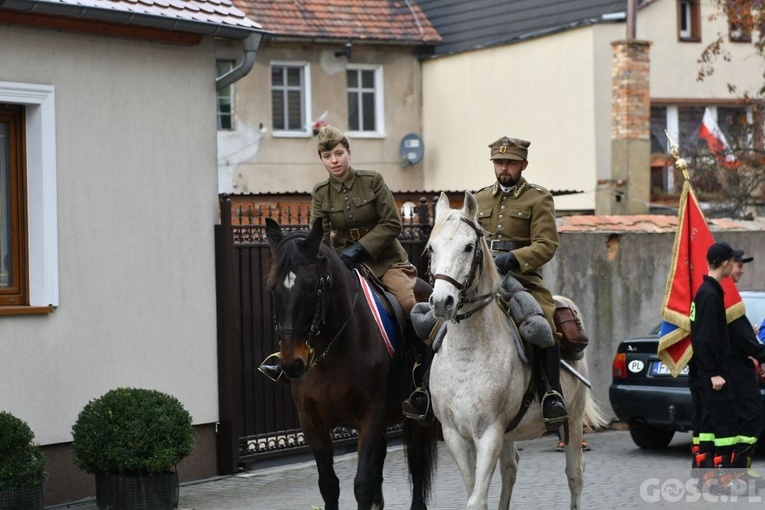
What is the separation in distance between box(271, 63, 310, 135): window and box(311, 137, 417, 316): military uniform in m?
27.2

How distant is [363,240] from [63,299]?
3075 millimetres

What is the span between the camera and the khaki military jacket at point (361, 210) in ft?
32.1

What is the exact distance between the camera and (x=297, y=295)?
27.6 feet

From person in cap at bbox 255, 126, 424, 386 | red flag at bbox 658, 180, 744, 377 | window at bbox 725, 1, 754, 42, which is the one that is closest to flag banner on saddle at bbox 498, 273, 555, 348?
person in cap at bbox 255, 126, 424, 386

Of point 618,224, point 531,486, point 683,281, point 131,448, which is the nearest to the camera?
point 131,448

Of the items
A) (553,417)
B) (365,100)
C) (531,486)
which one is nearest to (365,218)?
(553,417)

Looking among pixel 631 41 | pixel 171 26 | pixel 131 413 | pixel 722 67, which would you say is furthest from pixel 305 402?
pixel 722 67

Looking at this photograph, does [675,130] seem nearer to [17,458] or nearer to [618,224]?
[618,224]

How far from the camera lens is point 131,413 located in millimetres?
10828

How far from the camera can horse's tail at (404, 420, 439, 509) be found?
1005cm

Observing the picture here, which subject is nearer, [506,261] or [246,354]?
[506,261]

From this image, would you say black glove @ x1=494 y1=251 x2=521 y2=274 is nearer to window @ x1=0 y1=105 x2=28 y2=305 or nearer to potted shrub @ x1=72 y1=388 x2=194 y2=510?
potted shrub @ x1=72 y1=388 x2=194 y2=510

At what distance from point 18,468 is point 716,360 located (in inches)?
Result: 217

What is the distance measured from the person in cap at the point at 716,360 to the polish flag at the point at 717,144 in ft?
55.6
